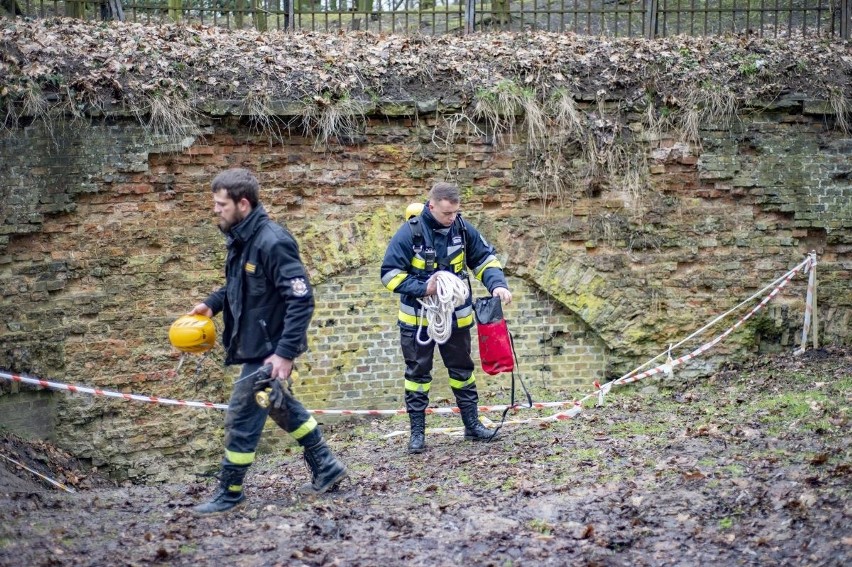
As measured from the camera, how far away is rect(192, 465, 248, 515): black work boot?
575cm

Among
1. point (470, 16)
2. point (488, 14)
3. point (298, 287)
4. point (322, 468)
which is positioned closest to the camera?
point (298, 287)

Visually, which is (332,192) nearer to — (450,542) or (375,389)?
(375,389)

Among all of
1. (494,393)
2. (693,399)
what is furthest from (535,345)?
(693,399)

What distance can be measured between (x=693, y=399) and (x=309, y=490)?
186 inches

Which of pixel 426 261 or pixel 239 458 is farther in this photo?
pixel 426 261

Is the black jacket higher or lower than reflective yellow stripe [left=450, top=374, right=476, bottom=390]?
higher

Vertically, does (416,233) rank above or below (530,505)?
above

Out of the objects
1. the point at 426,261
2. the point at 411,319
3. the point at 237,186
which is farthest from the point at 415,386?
the point at 237,186

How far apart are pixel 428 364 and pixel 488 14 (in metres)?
7.33

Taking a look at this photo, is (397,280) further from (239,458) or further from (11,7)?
(11,7)

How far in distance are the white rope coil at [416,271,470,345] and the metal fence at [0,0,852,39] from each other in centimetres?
573

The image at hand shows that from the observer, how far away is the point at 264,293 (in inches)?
223

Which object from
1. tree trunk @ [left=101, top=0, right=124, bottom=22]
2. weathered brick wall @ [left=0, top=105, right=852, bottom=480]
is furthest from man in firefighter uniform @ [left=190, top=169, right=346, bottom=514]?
tree trunk @ [left=101, top=0, right=124, bottom=22]

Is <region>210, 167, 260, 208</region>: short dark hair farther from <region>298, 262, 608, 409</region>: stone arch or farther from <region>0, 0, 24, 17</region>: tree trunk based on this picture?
<region>0, 0, 24, 17</region>: tree trunk
